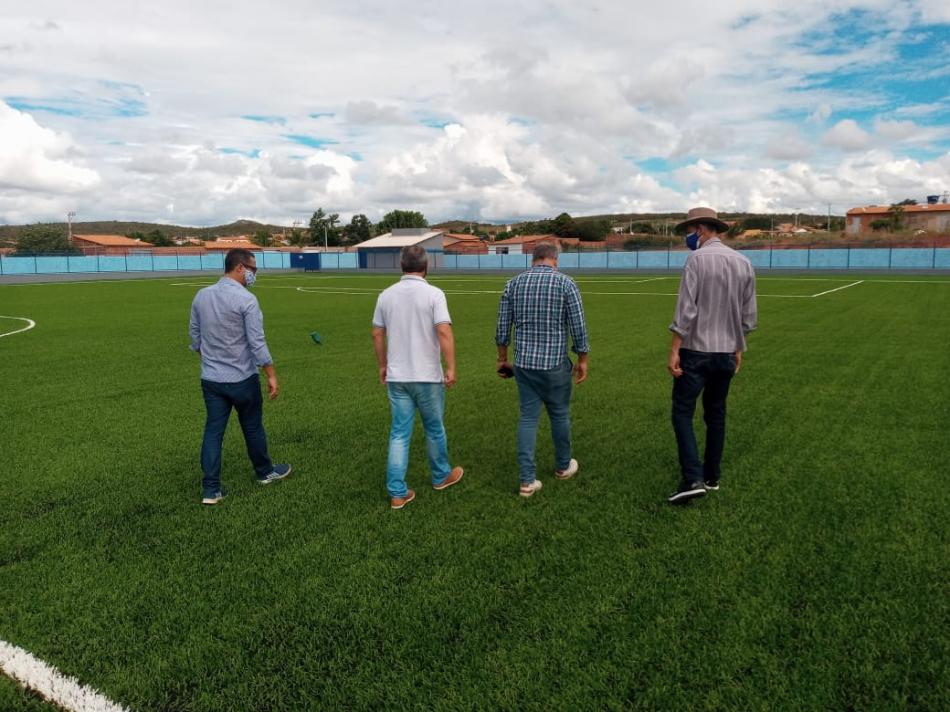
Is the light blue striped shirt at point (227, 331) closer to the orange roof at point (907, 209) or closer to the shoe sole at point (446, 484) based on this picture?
the shoe sole at point (446, 484)

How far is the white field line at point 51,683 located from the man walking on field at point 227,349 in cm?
194

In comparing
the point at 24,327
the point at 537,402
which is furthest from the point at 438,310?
the point at 24,327

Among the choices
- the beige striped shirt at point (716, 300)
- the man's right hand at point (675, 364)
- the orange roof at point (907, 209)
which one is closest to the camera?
the beige striped shirt at point (716, 300)

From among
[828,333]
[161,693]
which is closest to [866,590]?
[161,693]

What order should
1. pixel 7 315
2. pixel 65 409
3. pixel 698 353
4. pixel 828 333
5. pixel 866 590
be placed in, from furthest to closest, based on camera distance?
pixel 7 315
pixel 828 333
pixel 65 409
pixel 698 353
pixel 866 590

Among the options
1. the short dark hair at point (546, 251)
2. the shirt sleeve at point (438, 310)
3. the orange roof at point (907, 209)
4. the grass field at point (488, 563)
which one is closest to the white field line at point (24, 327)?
the grass field at point (488, 563)

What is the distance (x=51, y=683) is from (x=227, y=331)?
8.22 ft

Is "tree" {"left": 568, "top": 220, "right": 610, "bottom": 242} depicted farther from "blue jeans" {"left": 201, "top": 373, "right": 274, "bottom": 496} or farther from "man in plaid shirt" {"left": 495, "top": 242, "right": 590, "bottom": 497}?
"blue jeans" {"left": 201, "top": 373, "right": 274, "bottom": 496}

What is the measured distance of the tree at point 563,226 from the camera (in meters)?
124

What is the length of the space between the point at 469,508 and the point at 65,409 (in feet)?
19.3

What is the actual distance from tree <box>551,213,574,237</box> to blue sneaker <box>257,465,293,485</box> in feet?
398

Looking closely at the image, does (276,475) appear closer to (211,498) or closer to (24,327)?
(211,498)

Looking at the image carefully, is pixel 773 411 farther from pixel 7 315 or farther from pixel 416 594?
pixel 7 315

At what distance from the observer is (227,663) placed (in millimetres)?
3229
